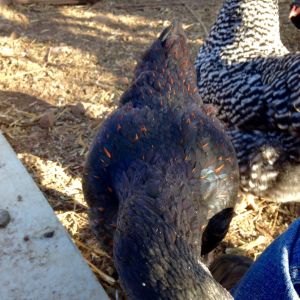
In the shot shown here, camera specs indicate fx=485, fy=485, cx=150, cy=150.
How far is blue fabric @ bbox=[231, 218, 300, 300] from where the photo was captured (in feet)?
4.75

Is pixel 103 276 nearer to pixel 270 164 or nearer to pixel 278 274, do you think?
pixel 270 164

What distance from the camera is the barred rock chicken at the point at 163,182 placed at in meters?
1.59

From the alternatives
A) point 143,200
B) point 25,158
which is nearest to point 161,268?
point 143,200

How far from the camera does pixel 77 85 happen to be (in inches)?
164

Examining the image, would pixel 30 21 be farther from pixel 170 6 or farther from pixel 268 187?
pixel 268 187

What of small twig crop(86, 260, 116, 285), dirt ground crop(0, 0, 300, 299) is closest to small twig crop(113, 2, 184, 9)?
dirt ground crop(0, 0, 300, 299)

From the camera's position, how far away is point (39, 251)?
2.62 metres

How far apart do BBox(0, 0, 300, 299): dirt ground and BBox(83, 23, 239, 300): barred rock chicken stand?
74 cm

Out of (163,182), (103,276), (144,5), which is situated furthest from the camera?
(144,5)

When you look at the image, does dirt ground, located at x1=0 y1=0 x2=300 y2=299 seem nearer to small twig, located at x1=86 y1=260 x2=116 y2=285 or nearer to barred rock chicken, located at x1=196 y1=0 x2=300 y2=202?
small twig, located at x1=86 y1=260 x2=116 y2=285

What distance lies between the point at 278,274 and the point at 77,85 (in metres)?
3.03

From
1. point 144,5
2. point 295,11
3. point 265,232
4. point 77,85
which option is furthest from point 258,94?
point 144,5

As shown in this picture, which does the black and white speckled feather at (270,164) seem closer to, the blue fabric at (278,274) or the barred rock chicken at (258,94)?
the barred rock chicken at (258,94)

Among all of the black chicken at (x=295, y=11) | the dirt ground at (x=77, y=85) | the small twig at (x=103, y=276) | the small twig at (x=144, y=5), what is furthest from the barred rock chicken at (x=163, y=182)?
the small twig at (x=144, y=5)
